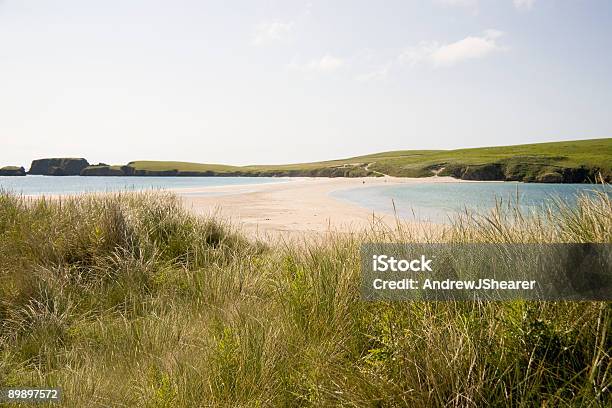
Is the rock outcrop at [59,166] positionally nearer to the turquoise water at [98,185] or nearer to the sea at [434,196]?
the turquoise water at [98,185]

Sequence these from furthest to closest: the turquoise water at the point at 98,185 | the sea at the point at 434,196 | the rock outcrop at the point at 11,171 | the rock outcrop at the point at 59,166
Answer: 1. the rock outcrop at the point at 59,166
2. the rock outcrop at the point at 11,171
3. the turquoise water at the point at 98,185
4. the sea at the point at 434,196

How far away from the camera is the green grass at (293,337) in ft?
7.34

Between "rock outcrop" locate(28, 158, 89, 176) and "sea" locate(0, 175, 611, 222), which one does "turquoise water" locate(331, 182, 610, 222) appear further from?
"rock outcrop" locate(28, 158, 89, 176)

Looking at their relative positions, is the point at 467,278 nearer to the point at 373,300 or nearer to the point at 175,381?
the point at 373,300

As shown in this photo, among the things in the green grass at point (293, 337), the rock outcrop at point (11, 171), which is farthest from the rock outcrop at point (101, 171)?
the green grass at point (293, 337)

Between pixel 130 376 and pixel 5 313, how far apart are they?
8.61 feet

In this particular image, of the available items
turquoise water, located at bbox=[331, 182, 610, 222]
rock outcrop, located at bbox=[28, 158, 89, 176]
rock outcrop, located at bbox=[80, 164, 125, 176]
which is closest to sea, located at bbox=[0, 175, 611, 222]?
turquoise water, located at bbox=[331, 182, 610, 222]

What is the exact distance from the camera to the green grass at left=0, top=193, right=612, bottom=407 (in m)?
2.24

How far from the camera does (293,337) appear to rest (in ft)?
10.5

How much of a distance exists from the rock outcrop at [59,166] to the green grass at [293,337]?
161659 millimetres

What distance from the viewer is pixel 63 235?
6008 millimetres

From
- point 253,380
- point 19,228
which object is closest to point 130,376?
point 253,380

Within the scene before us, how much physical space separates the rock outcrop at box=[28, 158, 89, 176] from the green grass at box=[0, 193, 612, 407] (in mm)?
161659

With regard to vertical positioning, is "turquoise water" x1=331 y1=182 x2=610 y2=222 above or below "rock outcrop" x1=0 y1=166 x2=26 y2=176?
below
